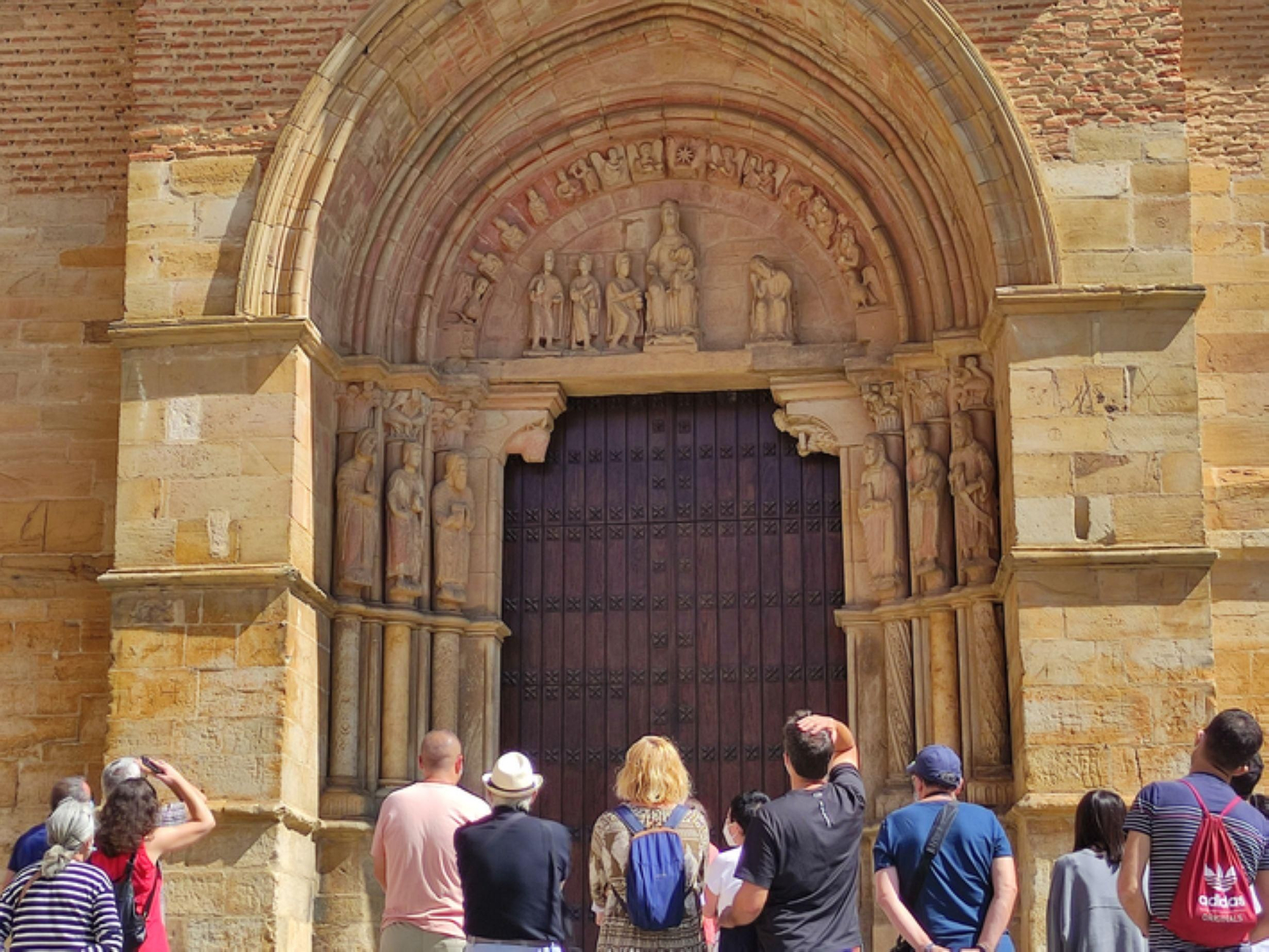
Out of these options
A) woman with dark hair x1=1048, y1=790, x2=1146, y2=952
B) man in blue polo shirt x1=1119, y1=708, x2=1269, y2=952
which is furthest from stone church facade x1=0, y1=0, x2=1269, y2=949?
man in blue polo shirt x1=1119, y1=708, x2=1269, y2=952

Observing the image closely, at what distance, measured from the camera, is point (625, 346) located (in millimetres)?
11945

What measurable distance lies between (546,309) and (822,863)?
645 centimetres

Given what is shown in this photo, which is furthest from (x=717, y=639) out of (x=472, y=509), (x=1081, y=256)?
(x=1081, y=256)

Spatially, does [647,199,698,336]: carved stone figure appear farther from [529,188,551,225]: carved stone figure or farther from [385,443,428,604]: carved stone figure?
[385,443,428,604]: carved stone figure

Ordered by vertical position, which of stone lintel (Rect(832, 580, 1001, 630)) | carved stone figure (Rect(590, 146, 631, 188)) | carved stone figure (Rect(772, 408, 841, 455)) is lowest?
stone lintel (Rect(832, 580, 1001, 630))

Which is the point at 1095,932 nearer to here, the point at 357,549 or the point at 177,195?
the point at 357,549

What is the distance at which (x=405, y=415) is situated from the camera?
11.6 m

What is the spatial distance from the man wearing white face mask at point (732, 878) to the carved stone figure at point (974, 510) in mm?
3288

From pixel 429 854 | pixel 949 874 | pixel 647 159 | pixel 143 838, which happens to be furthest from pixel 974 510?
pixel 143 838

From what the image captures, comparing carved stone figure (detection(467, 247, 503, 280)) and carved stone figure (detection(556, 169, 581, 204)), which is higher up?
carved stone figure (detection(556, 169, 581, 204))

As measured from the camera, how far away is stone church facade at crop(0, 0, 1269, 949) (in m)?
10.2

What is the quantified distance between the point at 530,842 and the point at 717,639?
5380 millimetres

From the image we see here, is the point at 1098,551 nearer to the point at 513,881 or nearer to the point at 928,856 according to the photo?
the point at 928,856

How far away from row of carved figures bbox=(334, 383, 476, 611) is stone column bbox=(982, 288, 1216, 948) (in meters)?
3.11
